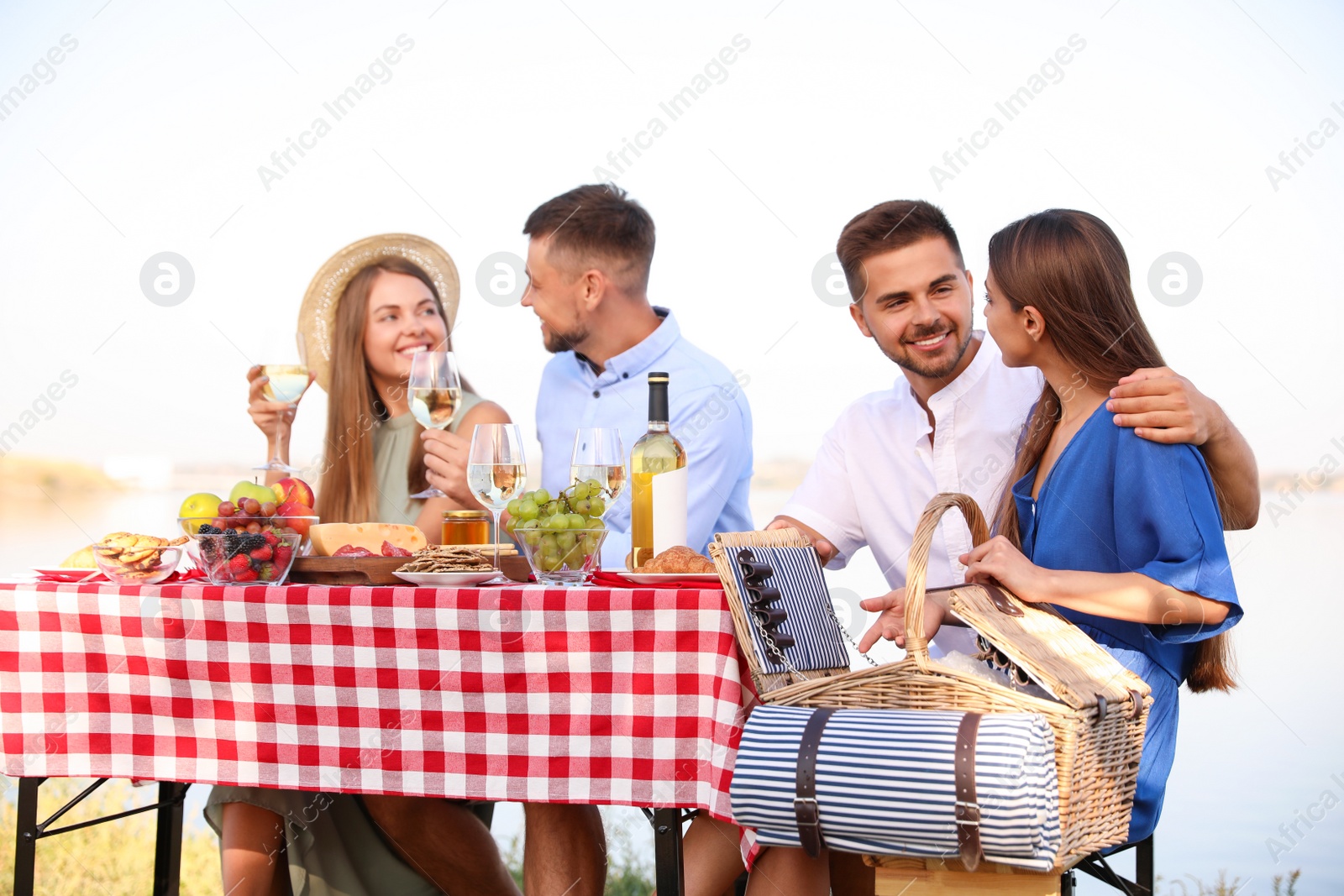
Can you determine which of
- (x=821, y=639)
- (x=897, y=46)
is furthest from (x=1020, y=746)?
(x=897, y=46)

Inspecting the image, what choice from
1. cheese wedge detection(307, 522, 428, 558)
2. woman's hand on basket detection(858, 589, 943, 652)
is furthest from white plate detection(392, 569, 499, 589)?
woman's hand on basket detection(858, 589, 943, 652)

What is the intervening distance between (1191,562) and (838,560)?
1.04 metres

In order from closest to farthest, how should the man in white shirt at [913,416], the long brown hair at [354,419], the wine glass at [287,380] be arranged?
the wine glass at [287,380] → the man in white shirt at [913,416] → the long brown hair at [354,419]

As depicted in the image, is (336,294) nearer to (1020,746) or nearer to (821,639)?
(821,639)

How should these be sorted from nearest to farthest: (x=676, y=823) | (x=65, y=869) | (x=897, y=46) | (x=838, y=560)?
1. (x=676, y=823)
2. (x=838, y=560)
3. (x=65, y=869)
4. (x=897, y=46)

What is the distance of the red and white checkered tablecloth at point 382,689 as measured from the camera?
1725mm

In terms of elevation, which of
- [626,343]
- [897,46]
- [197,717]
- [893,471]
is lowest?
[197,717]

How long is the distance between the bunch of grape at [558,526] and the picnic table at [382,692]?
10cm

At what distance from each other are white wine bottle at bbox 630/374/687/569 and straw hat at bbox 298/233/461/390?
1750 mm

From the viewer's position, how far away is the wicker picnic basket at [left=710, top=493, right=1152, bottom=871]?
1.49m

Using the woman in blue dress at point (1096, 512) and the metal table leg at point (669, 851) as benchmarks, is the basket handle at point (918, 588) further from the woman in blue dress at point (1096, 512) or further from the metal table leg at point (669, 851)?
the metal table leg at point (669, 851)

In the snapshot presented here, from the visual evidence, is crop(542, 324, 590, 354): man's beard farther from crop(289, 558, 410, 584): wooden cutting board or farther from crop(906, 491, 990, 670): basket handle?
crop(906, 491, 990, 670): basket handle

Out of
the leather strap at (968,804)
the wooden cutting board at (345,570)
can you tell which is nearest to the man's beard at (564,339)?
the wooden cutting board at (345,570)

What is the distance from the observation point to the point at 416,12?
6086 mm
